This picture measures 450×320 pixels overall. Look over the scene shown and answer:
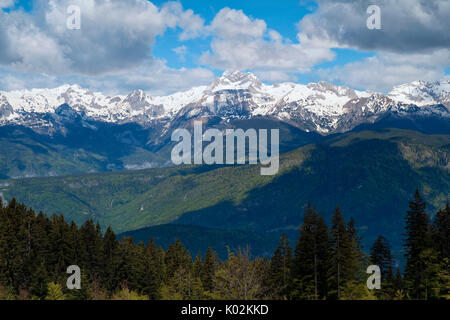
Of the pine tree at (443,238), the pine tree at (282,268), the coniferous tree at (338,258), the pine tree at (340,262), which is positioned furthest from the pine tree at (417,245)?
the pine tree at (282,268)

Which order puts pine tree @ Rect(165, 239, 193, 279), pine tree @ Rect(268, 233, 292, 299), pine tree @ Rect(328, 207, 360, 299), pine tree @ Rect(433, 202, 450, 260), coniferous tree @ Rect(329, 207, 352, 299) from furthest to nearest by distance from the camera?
pine tree @ Rect(165, 239, 193, 279) → pine tree @ Rect(268, 233, 292, 299) → pine tree @ Rect(433, 202, 450, 260) → pine tree @ Rect(328, 207, 360, 299) → coniferous tree @ Rect(329, 207, 352, 299)

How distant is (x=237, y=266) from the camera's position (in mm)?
69625

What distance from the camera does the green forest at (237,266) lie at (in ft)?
246

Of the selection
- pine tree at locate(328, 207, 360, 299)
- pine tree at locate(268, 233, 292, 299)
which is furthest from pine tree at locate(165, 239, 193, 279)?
pine tree at locate(328, 207, 360, 299)

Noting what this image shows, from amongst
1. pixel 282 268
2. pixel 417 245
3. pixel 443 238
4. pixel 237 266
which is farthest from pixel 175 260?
pixel 237 266

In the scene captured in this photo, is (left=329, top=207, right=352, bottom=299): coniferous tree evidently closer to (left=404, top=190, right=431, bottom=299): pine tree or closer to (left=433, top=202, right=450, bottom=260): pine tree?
(left=404, top=190, right=431, bottom=299): pine tree

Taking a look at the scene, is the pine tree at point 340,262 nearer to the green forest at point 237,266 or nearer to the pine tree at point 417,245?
the green forest at point 237,266

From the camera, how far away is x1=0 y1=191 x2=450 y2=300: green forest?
74938mm

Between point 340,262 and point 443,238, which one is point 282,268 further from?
point 443,238

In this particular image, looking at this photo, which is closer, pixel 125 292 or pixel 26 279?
pixel 125 292
